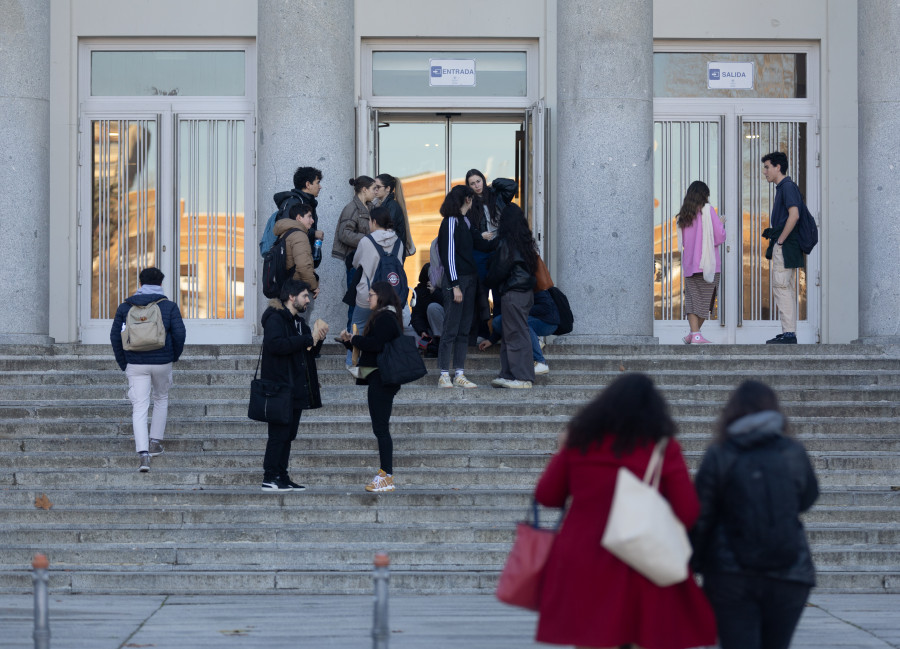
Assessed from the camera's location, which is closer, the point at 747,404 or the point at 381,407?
the point at 747,404

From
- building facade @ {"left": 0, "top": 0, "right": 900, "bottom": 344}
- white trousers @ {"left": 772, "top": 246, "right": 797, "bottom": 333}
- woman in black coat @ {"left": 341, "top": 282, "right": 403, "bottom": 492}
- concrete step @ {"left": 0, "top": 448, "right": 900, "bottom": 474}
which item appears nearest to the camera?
woman in black coat @ {"left": 341, "top": 282, "right": 403, "bottom": 492}

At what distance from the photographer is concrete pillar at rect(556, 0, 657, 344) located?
48.9ft

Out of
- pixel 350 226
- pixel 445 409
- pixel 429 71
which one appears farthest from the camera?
pixel 429 71

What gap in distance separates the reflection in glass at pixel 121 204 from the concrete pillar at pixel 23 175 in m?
2.33

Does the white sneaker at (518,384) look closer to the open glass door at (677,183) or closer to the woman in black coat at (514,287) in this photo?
the woman in black coat at (514,287)

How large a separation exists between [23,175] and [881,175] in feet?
30.3

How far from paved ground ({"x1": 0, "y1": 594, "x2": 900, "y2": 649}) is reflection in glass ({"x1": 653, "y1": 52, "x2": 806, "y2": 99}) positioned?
9.46m

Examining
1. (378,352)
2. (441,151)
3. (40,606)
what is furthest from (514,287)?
(40,606)

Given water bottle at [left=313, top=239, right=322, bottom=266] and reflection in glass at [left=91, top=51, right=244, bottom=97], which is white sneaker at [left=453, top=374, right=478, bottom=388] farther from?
reflection in glass at [left=91, top=51, right=244, bottom=97]

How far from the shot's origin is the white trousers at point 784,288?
48.6 ft

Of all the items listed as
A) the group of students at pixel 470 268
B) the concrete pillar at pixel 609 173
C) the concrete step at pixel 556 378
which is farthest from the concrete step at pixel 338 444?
the concrete pillar at pixel 609 173

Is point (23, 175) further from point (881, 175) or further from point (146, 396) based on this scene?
point (881, 175)

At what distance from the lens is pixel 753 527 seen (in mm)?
5195

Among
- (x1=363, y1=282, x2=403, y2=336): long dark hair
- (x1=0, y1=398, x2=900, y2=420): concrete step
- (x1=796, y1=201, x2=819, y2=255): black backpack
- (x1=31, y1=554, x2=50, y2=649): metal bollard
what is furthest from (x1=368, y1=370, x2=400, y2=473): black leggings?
(x1=796, y1=201, x2=819, y2=255): black backpack
